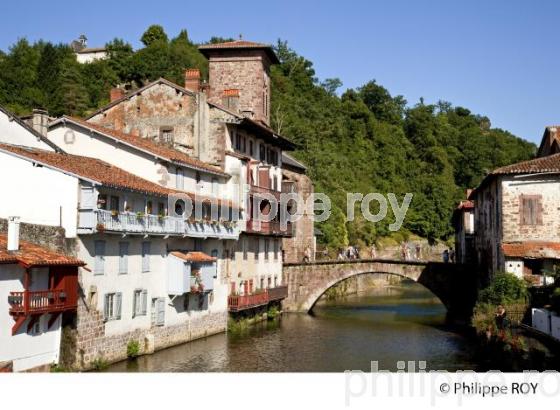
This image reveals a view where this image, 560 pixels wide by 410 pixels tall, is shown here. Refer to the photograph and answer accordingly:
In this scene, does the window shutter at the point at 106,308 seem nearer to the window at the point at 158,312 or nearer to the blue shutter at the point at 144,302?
the blue shutter at the point at 144,302

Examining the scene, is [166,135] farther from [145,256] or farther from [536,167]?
[536,167]

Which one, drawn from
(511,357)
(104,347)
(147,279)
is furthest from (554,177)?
(104,347)

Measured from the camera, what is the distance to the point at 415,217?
101 meters

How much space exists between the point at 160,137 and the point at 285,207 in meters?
11.9

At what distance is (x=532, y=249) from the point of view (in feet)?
128

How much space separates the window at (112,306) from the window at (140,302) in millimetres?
1420

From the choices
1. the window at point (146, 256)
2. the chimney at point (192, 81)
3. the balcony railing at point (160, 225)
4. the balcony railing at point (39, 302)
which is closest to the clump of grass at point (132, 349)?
the window at point (146, 256)

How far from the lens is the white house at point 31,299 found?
76.6ft

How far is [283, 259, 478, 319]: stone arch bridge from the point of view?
167 ft

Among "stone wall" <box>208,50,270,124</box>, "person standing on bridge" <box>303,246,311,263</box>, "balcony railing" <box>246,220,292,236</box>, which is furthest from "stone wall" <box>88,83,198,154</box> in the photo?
"person standing on bridge" <box>303,246,311,263</box>

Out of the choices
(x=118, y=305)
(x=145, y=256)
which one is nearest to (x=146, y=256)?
(x=145, y=256)

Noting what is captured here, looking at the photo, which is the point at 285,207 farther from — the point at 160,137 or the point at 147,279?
the point at 147,279

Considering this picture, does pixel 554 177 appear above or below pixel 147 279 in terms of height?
above

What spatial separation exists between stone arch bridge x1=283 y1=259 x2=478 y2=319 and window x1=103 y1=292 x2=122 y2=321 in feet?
82.7
